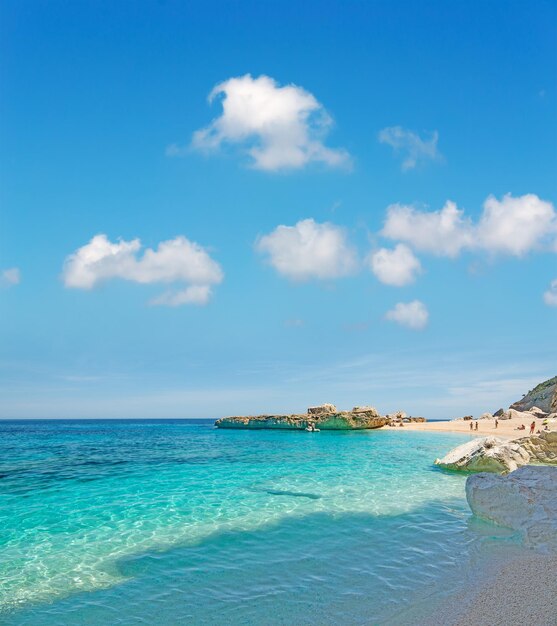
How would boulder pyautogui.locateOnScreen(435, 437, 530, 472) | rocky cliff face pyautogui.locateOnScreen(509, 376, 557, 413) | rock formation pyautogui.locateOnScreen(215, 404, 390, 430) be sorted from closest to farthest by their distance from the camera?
boulder pyautogui.locateOnScreen(435, 437, 530, 472)
rocky cliff face pyautogui.locateOnScreen(509, 376, 557, 413)
rock formation pyautogui.locateOnScreen(215, 404, 390, 430)

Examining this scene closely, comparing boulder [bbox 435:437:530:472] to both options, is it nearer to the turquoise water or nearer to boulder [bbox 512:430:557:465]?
the turquoise water

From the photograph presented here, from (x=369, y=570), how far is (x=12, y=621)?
7312 mm

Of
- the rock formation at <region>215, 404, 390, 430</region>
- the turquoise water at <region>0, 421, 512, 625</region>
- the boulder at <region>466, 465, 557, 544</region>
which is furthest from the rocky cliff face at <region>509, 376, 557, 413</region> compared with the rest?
the boulder at <region>466, 465, 557, 544</region>

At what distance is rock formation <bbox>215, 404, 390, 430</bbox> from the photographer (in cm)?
8569

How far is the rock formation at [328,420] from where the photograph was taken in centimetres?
8569

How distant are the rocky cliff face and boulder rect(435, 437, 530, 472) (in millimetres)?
62854

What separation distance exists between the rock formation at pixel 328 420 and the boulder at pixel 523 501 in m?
72.7

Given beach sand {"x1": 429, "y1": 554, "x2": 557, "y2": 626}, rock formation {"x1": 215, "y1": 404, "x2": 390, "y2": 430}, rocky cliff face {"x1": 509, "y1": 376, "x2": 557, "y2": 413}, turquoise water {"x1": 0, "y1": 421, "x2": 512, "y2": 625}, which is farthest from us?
rock formation {"x1": 215, "y1": 404, "x2": 390, "y2": 430}

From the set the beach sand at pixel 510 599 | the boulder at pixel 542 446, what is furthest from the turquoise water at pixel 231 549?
the boulder at pixel 542 446

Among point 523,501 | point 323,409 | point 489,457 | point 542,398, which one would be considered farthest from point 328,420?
point 523,501

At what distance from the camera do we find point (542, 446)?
83.8 ft

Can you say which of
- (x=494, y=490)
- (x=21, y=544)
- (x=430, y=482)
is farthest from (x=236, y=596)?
(x=430, y=482)

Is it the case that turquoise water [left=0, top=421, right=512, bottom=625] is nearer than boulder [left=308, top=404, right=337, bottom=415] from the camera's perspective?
Yes

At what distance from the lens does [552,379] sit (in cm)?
9406
